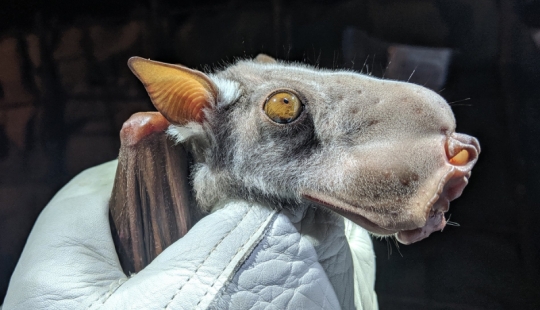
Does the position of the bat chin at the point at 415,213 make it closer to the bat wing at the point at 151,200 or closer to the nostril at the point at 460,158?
the nostril at the point at 460,158

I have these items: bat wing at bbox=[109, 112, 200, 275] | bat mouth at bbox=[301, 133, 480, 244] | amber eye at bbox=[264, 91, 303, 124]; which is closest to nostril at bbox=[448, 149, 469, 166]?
bat mouth at bbox=[301, 133, 480, 244]

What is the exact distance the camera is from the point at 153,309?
639 mm

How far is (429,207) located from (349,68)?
0.78 meters

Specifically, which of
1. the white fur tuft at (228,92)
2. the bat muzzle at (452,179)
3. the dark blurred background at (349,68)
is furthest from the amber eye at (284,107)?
the dark blurred background at (349,68)

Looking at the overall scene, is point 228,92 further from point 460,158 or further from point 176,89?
point 460,158

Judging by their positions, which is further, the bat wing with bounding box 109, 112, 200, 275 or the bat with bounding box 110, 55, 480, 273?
the bat wing with bounding box 109, 112, 200, 275

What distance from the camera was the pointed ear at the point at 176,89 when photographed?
2.49 ft

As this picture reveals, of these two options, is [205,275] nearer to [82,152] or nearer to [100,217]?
[100,217]

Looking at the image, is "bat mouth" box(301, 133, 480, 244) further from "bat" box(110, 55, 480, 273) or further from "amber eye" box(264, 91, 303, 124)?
"amber eye" box(264, 91, 303, 124)

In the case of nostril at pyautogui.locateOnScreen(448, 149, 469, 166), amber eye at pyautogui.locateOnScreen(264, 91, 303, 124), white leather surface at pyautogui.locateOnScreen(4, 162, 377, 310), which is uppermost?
amber eye at pyautogui.locateOnScreen(264, 91, 303, 124)

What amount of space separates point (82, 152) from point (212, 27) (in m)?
0.68

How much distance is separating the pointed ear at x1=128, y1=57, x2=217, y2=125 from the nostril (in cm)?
52

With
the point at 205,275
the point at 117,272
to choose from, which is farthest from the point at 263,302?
the point at 117,272

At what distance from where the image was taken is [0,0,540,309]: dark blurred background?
1.12 m
